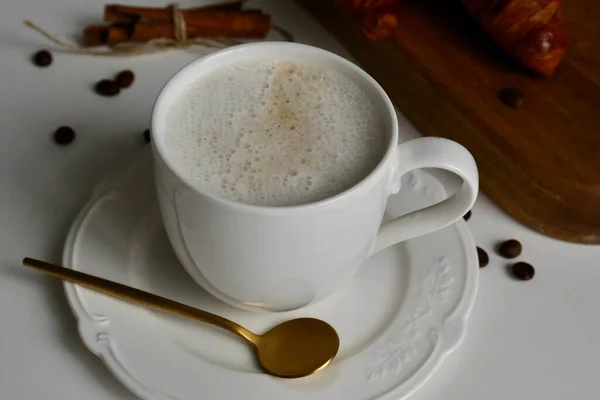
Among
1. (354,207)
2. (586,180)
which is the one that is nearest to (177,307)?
(354,207)

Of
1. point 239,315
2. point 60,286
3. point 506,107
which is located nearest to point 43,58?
point 60,286

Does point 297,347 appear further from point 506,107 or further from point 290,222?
point 506,107

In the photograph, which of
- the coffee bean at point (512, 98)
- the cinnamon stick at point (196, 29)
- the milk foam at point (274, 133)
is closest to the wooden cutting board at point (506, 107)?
the coffee bean at point (512, 98)

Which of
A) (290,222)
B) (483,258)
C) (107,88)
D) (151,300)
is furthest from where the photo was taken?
(107,88)

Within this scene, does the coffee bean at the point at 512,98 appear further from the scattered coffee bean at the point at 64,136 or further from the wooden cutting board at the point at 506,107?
the scattered coffee bean at the point at 64,136

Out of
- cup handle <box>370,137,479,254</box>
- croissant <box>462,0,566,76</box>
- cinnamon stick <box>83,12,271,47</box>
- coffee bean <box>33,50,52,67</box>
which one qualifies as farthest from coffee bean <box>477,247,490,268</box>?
coffee bean <box>33,50,52,67</box>

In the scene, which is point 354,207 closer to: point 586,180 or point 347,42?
point 586,180
